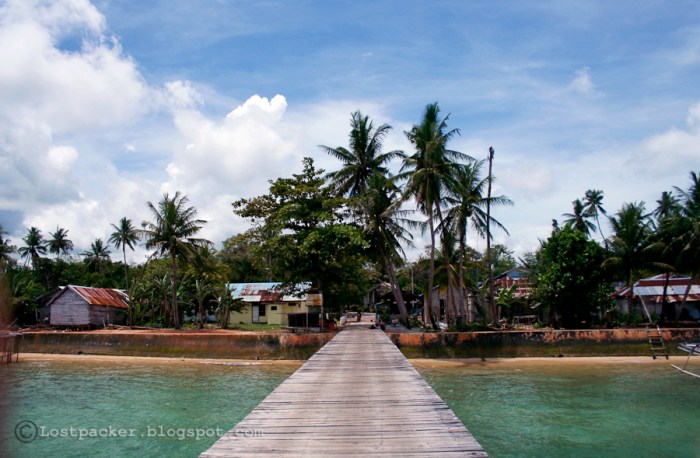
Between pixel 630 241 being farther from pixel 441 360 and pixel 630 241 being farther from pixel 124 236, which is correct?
pixel 124 236

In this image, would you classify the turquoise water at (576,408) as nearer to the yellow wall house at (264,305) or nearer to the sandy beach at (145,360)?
the sandy beach at (145,360)

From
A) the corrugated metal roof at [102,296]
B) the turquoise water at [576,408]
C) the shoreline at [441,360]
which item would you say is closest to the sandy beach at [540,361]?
the shoreline at [441,360]

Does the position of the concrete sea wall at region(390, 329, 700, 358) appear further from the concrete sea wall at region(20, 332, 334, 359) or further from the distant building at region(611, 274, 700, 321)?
the distant building at region(611, 274, 700, 321)

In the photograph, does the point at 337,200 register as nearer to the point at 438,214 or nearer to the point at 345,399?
the point at 438,214

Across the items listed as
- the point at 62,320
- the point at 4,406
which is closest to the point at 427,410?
the point at 4,406

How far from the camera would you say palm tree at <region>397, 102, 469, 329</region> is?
24453 mm

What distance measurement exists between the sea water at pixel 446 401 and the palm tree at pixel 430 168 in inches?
325

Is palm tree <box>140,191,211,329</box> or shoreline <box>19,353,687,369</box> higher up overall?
palm tree <box>140,191,211,329</box>

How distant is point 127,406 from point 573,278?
70.7 feet

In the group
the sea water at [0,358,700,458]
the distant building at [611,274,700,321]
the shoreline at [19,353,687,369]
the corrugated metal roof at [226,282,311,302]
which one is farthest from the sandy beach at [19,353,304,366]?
the distant building at [611,274,700,321]

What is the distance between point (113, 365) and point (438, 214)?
16304 mm

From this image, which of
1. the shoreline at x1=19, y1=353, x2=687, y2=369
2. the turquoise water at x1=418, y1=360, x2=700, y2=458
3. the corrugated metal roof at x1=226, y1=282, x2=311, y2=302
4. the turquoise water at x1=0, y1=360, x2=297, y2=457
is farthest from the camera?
the corrugated metal roof at x1=226, y1=282, x2=311, y2=302

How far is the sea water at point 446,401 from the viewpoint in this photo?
9.84 m

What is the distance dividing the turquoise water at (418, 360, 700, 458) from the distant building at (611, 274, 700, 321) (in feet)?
42.4
